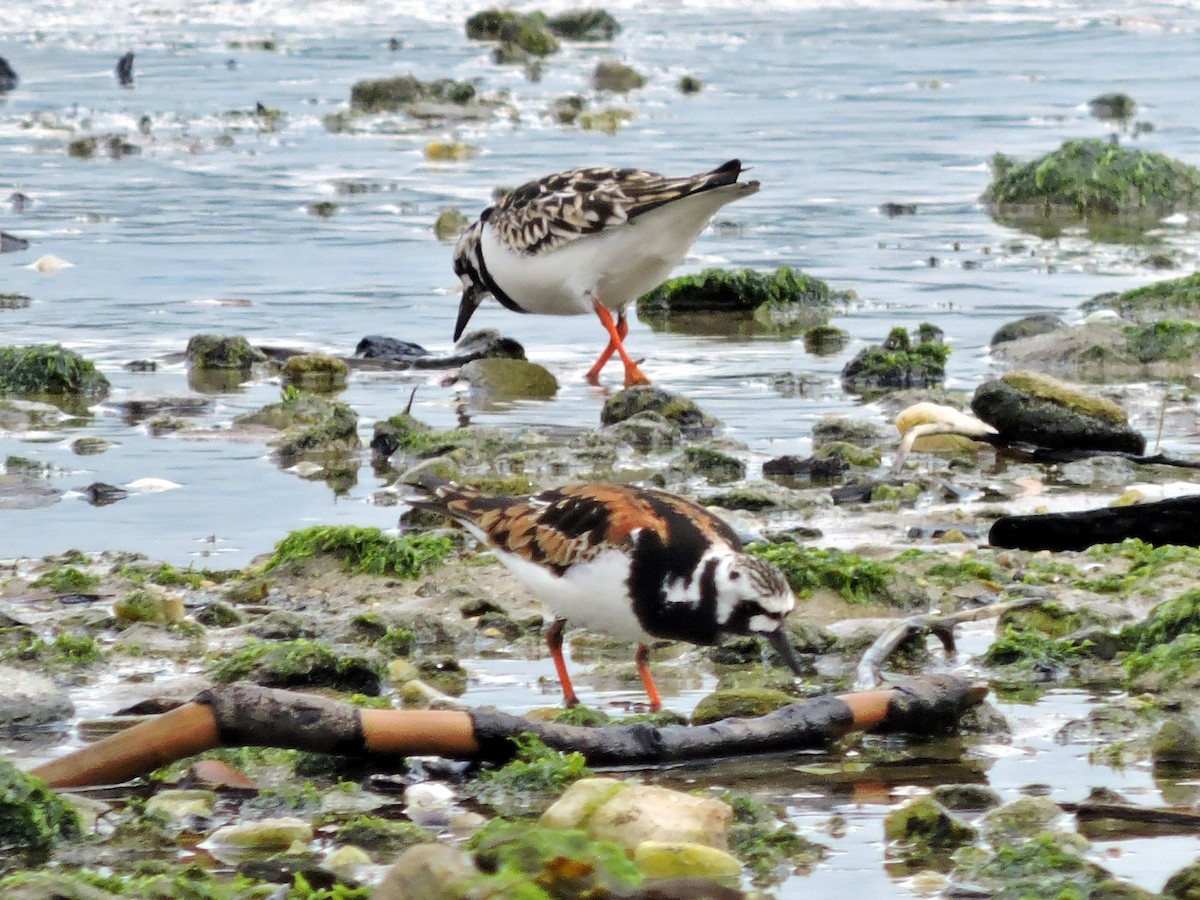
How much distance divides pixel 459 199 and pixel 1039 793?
36.8 ft

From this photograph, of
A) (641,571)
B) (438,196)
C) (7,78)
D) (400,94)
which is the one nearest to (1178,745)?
(641,571)

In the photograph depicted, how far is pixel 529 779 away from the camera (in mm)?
4332

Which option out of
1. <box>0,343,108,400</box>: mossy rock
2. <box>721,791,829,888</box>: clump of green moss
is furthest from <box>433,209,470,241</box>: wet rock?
<box>721,791,829,888</box>: clump of green moss

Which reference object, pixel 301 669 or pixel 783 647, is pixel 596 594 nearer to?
pixel 783 647

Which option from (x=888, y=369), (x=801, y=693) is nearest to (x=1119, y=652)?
(x=801, y=693)

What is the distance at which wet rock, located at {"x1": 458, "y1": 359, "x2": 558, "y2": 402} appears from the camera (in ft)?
31.8

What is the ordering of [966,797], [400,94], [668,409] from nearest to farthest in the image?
[966,797], [668,409], [400,94]

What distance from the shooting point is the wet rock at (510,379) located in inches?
381

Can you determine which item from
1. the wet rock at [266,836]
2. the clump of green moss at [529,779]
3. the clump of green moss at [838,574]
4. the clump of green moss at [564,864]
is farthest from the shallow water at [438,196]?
the clump of green moss at [564,864]

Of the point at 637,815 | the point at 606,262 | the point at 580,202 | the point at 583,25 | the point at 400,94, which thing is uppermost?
the point at 583,25

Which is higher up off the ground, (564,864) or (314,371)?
(564,864)

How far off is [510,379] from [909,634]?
4.63m

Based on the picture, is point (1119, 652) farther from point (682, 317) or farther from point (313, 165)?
point (313, 165)

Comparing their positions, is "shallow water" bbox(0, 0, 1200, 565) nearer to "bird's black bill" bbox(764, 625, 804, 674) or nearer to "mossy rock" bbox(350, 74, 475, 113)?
"mossy rock" bbox(350, 74, 475, 113)
